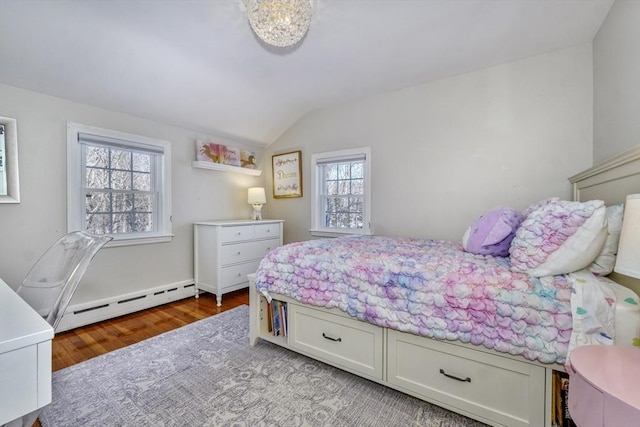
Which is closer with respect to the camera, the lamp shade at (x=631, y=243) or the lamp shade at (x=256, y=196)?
the lamp shade at (x=631, y=243)

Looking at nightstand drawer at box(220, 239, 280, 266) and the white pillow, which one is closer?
the white pillow

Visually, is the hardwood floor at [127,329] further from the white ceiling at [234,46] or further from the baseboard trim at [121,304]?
the white ceiling at [234,46]

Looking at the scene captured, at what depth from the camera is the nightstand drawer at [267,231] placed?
140 inches

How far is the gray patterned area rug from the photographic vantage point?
141 cm

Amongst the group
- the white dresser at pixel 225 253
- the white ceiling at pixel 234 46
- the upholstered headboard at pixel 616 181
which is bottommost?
the white dresser at pixel 225 253

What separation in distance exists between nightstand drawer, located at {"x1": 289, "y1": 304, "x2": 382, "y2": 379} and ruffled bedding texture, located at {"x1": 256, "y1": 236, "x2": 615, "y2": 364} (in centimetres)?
10

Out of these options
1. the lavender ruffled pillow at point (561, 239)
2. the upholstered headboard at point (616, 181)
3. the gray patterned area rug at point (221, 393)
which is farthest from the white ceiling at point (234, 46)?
the gray patterned area rug at point (221, 393)

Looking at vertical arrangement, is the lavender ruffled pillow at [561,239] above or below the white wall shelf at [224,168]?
below

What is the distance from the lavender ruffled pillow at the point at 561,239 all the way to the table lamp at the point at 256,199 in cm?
310

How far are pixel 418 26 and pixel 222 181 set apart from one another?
2794 mm

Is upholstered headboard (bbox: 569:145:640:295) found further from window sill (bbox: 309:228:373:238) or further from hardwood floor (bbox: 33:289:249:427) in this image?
hardwood floor (bbox: 33:289:249:427)

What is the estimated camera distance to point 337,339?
5.68 feet

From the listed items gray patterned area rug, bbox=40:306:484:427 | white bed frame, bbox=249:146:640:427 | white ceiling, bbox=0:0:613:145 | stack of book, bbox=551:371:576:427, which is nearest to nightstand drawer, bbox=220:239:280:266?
gray patterned area rug, bbox=40:306:484:427

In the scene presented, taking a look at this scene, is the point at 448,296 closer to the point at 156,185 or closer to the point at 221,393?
the point at 221,393
